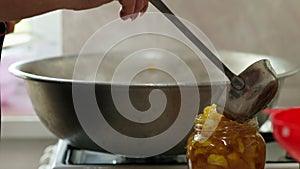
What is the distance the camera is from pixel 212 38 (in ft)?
4.15

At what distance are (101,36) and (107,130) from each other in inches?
19.5

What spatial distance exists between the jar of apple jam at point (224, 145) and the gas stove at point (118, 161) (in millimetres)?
154

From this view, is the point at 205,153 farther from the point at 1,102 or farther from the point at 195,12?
the point at 1,102

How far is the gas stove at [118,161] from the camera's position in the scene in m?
0.85

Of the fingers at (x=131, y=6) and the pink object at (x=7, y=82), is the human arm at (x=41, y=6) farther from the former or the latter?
the pink object at (x=7, y=82)

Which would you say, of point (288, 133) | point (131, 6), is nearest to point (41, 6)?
point (131, 6)

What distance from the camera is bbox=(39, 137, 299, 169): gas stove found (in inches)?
33.6

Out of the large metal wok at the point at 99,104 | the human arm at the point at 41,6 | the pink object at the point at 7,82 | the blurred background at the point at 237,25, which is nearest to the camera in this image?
the human arm at the point at 41,6

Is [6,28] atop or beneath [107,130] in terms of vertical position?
atop

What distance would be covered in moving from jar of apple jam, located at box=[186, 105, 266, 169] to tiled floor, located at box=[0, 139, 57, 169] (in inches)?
27.3

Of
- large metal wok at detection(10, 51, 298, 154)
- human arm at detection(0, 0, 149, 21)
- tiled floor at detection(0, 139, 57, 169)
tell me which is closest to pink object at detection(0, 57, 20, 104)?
tiled floor at detection(0, 139, 57, 169)

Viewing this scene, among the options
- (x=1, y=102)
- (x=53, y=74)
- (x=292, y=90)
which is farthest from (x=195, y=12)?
(x=1, y=102)

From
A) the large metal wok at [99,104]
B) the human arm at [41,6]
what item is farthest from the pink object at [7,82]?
the human arm at [41,6]

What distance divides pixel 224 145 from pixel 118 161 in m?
0.24
